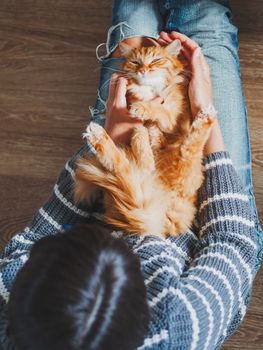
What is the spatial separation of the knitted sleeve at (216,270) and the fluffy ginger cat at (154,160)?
5 cm

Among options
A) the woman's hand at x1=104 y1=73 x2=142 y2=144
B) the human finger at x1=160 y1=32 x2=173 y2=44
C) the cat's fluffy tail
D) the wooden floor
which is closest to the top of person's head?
the cat's fluffy tail

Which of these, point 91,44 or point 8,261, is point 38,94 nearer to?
point 91,44

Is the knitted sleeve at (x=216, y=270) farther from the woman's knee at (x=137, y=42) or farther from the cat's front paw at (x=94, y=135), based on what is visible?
the woman's knee at (x=137, y=42)

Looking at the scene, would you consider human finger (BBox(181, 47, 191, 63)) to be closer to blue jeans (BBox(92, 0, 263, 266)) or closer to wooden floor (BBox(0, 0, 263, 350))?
blue jeans (BBox(92, 0, 263, 266))

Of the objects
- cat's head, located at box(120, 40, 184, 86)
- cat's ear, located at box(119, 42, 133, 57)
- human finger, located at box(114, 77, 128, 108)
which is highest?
cat's ear, located at box(119, 42, 133, 57)

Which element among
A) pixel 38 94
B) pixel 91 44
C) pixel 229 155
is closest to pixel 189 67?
pixel 229 155

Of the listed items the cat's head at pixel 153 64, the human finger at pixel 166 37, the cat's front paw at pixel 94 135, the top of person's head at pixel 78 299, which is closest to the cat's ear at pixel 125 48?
the cat's head at pixel 153 64

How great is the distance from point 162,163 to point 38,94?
72cm

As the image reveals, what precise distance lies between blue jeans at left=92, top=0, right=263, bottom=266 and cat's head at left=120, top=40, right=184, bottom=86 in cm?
9

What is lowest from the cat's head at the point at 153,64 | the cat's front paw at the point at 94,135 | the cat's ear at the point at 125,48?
the cat's front paw at the point at 94,135

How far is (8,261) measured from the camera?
2.89ft

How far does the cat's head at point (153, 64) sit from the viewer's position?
3.73 feet

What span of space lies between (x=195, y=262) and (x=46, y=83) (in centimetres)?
99

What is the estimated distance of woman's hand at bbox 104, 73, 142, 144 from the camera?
3.62 ft
